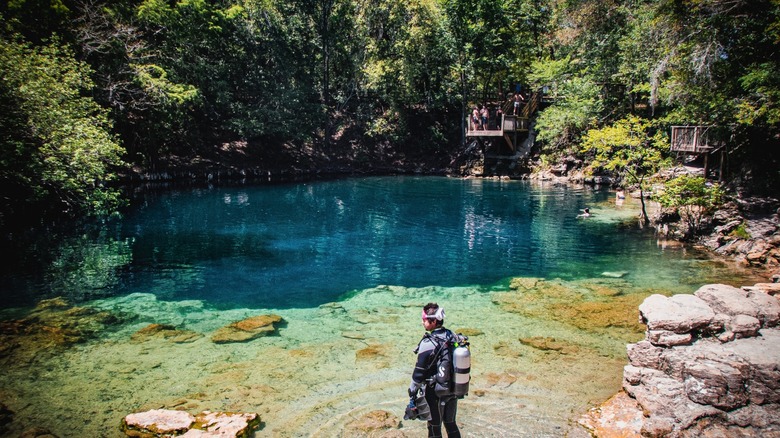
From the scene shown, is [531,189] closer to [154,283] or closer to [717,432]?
[154,283]

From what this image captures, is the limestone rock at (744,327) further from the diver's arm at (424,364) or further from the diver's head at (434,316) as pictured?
the diver's arm at (424,364)

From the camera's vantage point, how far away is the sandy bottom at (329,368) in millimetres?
7316

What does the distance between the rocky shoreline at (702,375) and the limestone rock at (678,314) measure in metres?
0.01

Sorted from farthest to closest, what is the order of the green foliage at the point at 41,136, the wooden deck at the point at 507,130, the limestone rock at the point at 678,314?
the wooden deck at the point at 507,130, the green foliage at the point at 41,136, the limestone rock at the point at 678,314

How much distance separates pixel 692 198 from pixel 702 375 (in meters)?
14.7

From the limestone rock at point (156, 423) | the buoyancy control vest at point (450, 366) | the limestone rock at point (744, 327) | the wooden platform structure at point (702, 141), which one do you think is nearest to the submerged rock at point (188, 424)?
the limestone rock at point (156, 423)

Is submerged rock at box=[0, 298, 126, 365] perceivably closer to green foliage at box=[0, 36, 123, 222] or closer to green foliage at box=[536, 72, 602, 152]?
green foliage at box=[0, 36, 123, 222]

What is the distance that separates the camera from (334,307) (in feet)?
41.1

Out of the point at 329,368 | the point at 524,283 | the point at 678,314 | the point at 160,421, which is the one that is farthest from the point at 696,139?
the point at 160,421

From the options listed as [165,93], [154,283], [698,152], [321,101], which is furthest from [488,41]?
[154,283]

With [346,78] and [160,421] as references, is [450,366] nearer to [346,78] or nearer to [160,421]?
[160,421]

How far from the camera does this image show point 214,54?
39219mm

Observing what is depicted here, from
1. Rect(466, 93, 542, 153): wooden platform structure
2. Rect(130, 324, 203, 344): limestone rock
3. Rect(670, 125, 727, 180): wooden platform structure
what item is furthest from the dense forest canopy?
Rect(130, 324, 203, 344): limestone rock

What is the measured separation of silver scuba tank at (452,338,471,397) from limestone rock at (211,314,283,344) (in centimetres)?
650
